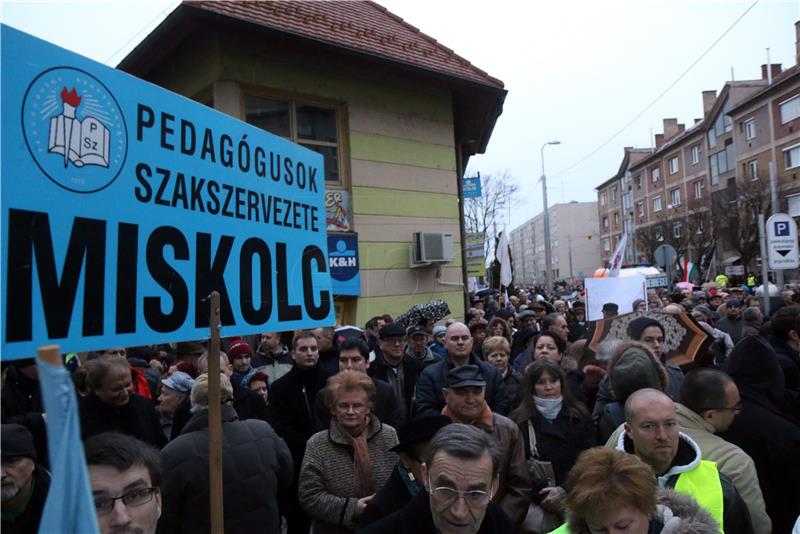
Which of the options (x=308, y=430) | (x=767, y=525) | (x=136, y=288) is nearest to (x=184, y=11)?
(x=308, y=430)

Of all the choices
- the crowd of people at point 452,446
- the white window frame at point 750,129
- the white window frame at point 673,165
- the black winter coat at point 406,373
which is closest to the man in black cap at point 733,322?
the crowd of people at point 452,446

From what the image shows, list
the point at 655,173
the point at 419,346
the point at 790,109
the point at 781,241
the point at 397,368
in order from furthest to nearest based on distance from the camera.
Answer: the point at 655,173 → the point at 790,109 → the point at 781,241 → the point at 419,346 → the point at 397,368

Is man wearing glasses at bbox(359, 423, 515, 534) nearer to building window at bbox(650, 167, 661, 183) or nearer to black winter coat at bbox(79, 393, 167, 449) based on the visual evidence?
black winter coat at bbox(79, 393, 167, 449)

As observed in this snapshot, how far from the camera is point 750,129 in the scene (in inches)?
1842

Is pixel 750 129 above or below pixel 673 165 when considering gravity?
below

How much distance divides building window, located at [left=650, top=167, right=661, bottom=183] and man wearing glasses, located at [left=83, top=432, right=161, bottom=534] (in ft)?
232

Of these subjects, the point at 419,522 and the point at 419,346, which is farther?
the point at 419,346

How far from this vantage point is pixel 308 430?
16.7 ft

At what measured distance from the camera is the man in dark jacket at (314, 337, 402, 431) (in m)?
4.56

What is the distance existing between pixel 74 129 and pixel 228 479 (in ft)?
6.72

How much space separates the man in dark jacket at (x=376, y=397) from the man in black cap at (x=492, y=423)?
77cm

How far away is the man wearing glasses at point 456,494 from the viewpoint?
7.86 feet

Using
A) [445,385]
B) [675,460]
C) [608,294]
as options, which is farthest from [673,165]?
[675,460]

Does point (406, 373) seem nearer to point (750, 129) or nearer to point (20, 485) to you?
point (20, 485)
